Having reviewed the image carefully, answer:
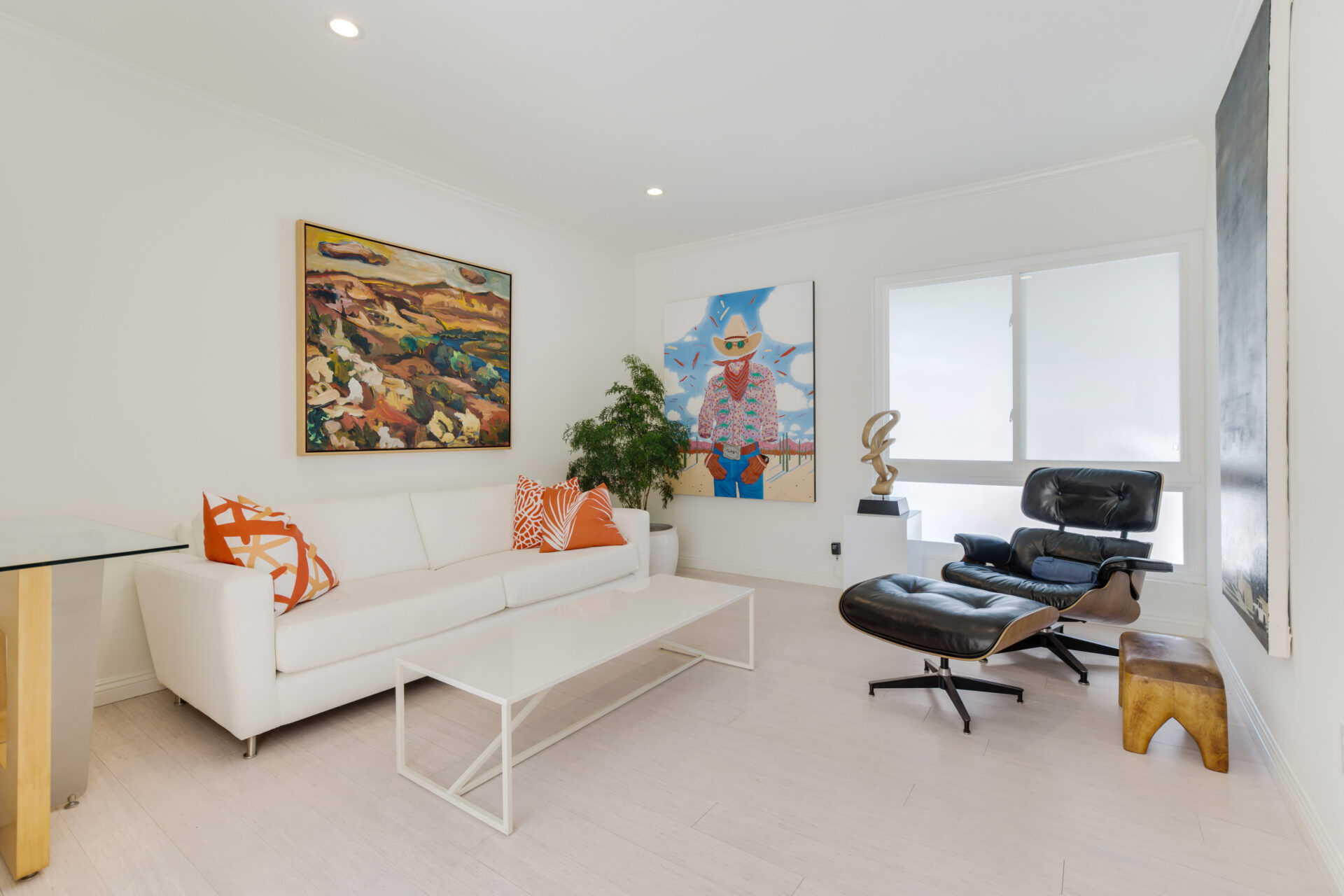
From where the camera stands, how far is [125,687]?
2684mm

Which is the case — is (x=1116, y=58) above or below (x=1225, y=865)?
above

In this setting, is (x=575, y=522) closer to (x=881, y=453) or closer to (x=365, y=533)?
(x=365, y=533)

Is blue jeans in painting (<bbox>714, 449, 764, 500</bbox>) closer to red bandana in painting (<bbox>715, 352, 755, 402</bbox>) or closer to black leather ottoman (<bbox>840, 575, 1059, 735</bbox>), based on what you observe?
red bandana in painting (<bbox>715, 352, 755, 402</bbox>)

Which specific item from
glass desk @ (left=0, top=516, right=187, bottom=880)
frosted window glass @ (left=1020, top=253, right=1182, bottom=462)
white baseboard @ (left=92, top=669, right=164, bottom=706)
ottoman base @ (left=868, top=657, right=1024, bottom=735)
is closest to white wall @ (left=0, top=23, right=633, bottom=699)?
white baseboard @ (left=92, top=669, right=164, bottom=706)

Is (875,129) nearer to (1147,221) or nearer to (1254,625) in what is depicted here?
(1147,221)

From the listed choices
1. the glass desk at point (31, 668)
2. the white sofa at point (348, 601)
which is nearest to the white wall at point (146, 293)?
the white sofa at point (348, 601)

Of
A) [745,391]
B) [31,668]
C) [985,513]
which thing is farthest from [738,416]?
[31,668]

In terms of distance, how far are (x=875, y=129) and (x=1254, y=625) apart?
2697 millimetres

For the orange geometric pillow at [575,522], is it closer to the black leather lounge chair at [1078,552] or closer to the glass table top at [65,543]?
the black leather lounge chair at [1078,552]

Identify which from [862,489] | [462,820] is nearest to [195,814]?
[462,820]

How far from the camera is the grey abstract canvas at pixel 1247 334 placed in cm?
204

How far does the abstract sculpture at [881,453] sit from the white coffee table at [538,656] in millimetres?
1615

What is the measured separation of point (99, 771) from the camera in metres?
2.09

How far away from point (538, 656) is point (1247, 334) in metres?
2.84
